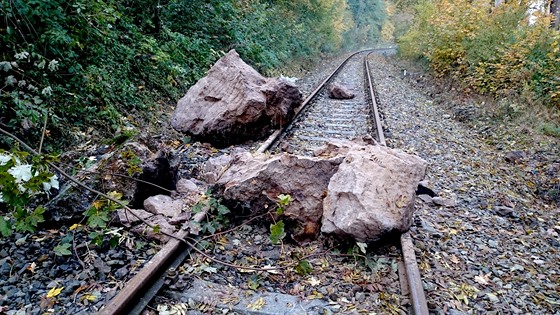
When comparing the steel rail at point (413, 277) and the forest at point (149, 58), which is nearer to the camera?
the steel rail at point (413, 277)

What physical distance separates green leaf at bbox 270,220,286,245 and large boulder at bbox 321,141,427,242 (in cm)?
36

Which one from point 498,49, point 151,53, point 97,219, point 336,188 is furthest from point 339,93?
point 97,219

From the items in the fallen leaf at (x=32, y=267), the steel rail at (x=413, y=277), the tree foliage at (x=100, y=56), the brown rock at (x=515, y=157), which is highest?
the tree foliage at (x=100, y=56)

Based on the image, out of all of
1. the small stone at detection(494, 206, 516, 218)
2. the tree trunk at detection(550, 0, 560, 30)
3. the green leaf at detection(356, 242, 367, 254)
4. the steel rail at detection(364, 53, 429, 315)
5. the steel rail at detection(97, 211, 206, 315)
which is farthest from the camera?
the tree trunk at detection(550, 0, 560, 30)

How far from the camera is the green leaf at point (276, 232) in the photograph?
314cm

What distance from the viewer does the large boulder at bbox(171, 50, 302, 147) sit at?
5.74 m

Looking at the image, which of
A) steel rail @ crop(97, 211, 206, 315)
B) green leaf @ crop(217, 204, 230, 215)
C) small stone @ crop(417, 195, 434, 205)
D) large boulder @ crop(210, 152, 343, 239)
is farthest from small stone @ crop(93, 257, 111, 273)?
small stone @ crop(417, 195, 434, 205)

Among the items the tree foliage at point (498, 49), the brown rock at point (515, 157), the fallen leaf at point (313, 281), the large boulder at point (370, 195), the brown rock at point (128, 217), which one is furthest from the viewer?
the tree foliage at point (498, 49)

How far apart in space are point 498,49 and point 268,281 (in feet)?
29.6

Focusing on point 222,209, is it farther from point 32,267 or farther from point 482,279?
point 482,279

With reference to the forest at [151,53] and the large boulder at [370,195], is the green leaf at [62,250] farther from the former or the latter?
the large boulder at [370,195]

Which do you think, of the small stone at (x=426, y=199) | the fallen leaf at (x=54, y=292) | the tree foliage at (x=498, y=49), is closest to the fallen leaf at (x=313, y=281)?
the fallen leaf at (x=54, y=292)

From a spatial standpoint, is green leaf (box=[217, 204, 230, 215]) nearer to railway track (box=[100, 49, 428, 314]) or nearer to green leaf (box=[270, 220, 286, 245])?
railway track (box=[100, 49, 428, 314])

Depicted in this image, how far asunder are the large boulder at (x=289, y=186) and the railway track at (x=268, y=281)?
234 millimetres
